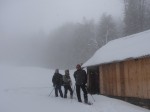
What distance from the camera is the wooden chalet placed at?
15.7 metres

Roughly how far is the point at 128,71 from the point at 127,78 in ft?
1.36

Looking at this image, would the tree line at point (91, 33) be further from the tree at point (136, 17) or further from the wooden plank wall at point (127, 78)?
the wooden plank wall at point (127, 78)

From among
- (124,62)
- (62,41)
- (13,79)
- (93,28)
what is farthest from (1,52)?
(124,62)

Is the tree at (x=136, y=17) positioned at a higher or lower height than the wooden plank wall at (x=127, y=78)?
higher

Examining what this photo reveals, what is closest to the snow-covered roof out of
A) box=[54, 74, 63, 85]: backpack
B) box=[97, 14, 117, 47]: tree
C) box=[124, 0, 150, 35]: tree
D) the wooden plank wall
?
the wooden plank wall

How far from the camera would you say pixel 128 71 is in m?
17.2

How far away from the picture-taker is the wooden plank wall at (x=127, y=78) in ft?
51.6

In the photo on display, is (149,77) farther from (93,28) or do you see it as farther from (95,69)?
(93,28)

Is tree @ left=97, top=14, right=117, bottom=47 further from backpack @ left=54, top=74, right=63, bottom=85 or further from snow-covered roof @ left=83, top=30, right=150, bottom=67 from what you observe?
backpack @ left=54, top=74, right=63, bottom=85

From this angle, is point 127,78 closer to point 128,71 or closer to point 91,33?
point 128,71

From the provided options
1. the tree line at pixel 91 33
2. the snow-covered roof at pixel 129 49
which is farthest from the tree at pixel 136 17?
the snow-covered roof at pixel 129 49

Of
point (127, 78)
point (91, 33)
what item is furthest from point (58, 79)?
point (91, 33)

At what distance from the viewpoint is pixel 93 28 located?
235ft

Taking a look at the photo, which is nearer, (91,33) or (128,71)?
(128,71)
